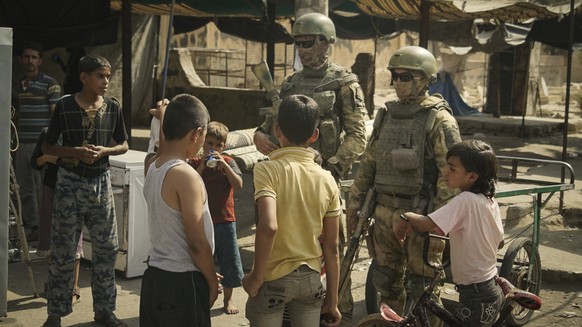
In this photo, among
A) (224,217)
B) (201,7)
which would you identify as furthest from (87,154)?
(201,7)

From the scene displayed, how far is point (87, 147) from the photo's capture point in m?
5.09

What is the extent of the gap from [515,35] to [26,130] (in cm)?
1015

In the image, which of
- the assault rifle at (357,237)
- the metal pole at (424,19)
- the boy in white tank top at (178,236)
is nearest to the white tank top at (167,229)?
the boy in white tank top at (178,236)

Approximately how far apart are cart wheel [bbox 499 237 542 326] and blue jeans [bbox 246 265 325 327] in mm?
2520

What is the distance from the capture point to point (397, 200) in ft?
16.5

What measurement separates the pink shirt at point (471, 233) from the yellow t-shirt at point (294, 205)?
681mm

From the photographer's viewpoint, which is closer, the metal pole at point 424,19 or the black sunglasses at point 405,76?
the black sunglasses at point 405,76

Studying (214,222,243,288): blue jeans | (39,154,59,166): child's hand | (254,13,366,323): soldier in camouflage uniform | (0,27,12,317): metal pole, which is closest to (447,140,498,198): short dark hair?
(254,13,366,323): soldier in camouflage uniform

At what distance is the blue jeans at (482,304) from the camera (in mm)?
4125

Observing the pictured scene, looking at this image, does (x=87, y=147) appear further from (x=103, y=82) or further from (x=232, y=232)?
(x=232, y=232)

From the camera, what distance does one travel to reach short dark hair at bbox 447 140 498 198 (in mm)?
4012

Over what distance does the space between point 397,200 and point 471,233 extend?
100 cm

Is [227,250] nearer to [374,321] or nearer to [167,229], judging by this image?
[374,321]

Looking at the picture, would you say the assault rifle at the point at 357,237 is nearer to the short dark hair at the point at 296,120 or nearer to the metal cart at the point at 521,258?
the metal cart at the point at 521,258
